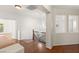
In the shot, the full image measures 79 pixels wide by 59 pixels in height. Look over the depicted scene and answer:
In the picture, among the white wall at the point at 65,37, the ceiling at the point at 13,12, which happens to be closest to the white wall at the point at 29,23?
the ceiling at the point at 13,12

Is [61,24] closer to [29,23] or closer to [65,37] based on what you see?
[65,37]

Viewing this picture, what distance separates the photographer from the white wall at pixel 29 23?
2.68m

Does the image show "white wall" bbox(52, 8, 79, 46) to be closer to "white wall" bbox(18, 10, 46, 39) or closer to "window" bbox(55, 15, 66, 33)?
"window" bbox(55, 15, 66, 33)

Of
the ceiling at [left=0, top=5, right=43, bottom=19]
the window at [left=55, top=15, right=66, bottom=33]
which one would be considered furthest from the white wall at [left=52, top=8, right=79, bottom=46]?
the ceiling at [left=0, top=5, right=43, bottom=19]

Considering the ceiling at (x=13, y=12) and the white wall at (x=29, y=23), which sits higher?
the ceiling at (x=13, y=12)

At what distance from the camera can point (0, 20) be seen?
77.9 inches

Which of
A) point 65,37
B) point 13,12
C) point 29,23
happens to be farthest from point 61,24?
point 13,12

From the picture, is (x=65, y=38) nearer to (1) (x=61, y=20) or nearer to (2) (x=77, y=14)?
(1) (x=61, y=20)

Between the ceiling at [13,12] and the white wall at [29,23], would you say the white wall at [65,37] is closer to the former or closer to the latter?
the white wall at [29,23]

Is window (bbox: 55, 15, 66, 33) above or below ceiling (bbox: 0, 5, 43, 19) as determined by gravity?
below

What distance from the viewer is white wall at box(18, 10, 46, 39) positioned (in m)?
2.68
